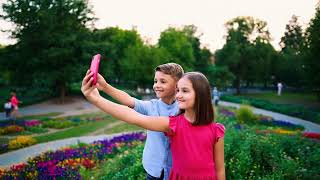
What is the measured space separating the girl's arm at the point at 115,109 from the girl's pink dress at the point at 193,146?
17 cm

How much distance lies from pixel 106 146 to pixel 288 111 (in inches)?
706

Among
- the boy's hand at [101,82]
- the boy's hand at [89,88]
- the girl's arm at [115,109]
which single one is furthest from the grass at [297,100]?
the boy's hand at [89,88]

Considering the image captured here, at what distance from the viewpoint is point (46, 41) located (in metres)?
30.1

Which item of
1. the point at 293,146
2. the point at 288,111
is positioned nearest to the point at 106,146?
the point at 293,146

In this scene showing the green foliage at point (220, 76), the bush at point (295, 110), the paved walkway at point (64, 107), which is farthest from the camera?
the green foliage at point (220, 76)

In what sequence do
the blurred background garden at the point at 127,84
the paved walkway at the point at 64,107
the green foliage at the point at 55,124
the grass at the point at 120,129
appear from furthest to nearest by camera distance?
the paved walkway at the point at 64,107
the green foliage at the point at 55,124
the grass at the point at 120,129
the blurred background garden at the point at 127,84

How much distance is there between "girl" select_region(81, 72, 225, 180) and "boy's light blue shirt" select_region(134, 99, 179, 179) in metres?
0.39

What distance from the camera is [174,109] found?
10.8 ft

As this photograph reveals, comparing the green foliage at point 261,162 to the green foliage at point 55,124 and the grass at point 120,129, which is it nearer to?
the grass at point 120,129

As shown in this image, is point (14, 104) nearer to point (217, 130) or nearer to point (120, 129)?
point (120, 129)

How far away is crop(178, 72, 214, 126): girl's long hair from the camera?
2625 millimetres

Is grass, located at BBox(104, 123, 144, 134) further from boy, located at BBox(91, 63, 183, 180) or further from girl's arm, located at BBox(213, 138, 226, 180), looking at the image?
girl's arm, located at BBox(213, 138, 226, 180)

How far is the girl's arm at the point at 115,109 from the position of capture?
2.38 metres

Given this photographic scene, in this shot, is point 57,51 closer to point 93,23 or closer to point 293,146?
point 93,23
